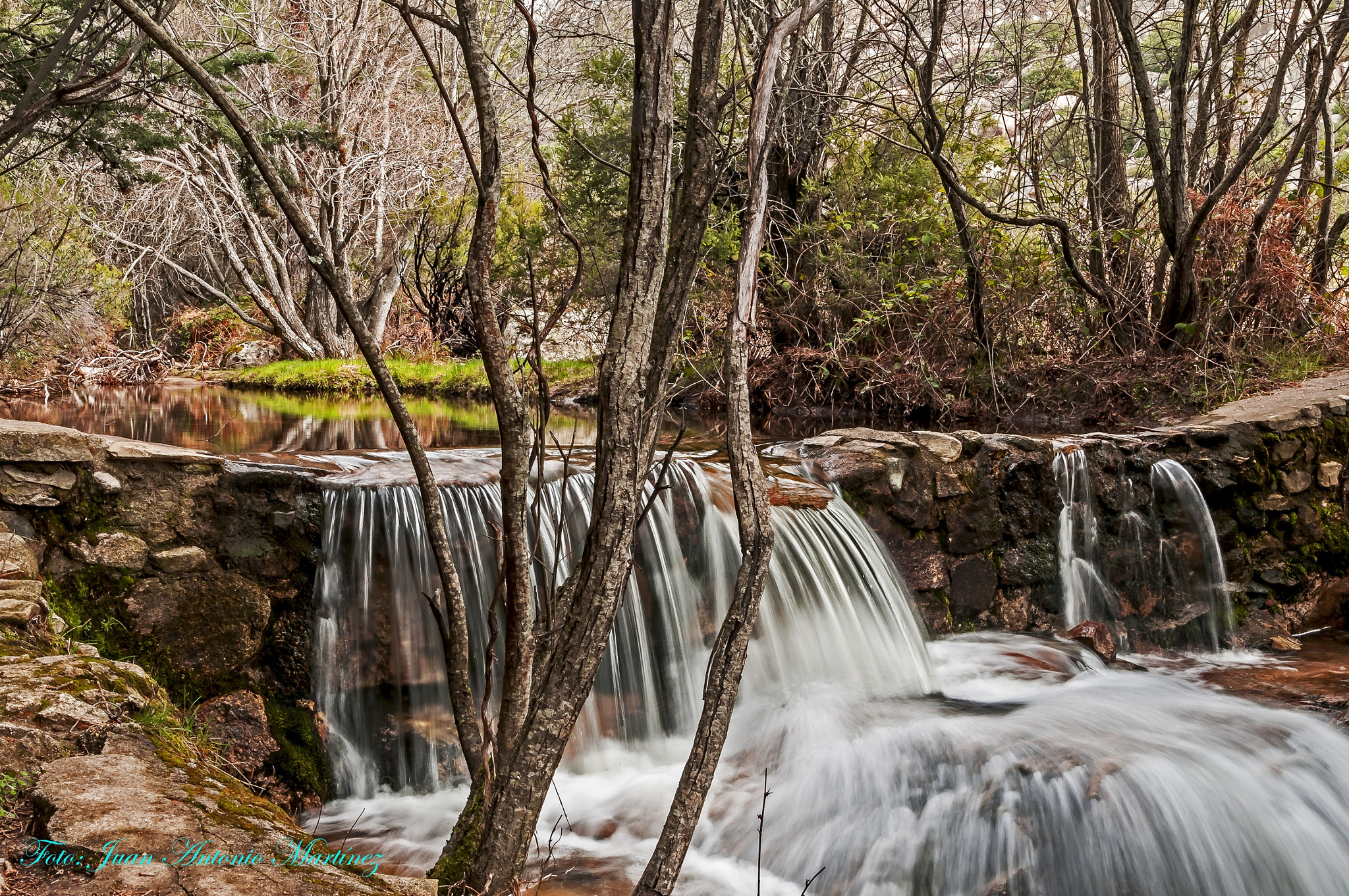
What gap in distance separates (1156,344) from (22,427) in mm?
8161

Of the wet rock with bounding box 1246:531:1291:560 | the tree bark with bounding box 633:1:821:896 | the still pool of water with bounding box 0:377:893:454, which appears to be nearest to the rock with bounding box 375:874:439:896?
the tree bark with bounding box 633:1:821:896

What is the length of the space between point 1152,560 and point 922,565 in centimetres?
157

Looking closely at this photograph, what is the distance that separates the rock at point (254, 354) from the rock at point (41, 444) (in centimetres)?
1363

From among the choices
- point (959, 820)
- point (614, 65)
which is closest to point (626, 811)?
A: point (959, 820)

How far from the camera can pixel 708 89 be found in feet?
6.37

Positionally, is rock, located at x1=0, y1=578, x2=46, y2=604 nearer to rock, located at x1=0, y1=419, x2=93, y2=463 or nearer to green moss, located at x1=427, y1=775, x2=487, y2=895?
rock, located at x1=0, y1=419, x2=93, y2=463

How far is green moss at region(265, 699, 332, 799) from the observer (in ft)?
12.2

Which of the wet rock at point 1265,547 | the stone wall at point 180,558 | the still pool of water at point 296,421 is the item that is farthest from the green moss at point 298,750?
the wet rock at point 1265,547

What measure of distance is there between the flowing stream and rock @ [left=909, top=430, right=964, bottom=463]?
30.7 inches

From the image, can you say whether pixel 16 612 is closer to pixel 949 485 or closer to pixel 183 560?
pixel 183 560

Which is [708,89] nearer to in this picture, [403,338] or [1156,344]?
[1156,344]

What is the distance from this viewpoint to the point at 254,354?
16.6m

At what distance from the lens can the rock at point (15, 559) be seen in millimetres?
3170

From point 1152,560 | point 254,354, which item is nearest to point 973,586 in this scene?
point 1152,560
